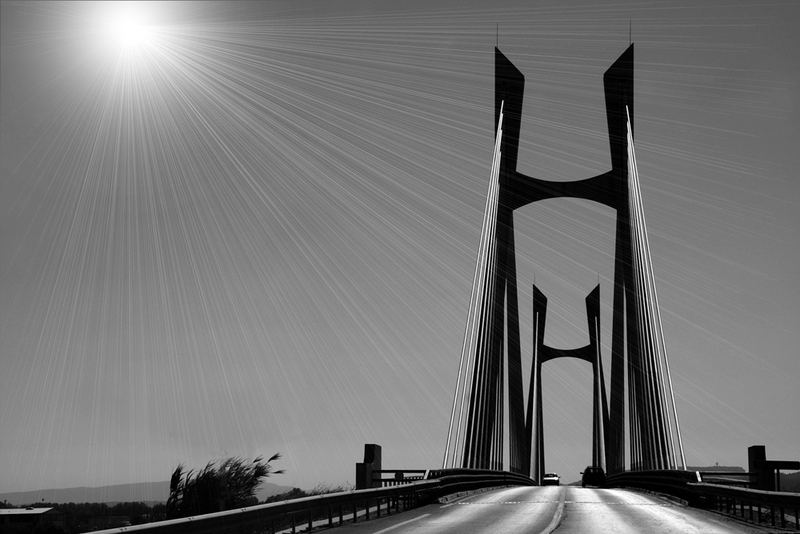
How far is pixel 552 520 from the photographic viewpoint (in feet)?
50.4

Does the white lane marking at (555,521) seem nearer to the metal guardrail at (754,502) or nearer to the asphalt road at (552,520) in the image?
the asphalt road at (552,520)

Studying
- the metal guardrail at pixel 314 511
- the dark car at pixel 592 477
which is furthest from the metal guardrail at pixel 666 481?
the dark car at pixel 592 477

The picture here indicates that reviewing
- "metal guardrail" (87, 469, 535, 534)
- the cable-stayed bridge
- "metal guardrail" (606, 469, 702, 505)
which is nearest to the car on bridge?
the cable-stayed bridge

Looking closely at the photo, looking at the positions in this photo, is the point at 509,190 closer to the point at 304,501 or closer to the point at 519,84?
the point at 519,84

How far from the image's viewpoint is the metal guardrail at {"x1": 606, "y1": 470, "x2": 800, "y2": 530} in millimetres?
14519

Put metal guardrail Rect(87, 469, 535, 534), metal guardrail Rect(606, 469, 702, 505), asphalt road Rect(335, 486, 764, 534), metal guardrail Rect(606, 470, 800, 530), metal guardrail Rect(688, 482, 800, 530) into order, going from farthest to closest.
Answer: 1. metal guardrail Rect(606, 469, 702, 505)
2. metal guardrail Rect(606, 470, 800, 530)
3. metal guardrail Rect(688, 482, 800, 530)
4. asphalt road Rect(335, 486, 764, 534)
5. metal guardrail Rect(87, 469, 535, 534)

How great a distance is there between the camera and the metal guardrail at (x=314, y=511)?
8.82m

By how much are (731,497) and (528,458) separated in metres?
44.2

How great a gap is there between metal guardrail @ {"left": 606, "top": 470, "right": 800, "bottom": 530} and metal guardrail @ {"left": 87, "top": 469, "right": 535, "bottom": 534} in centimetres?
516

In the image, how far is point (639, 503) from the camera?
2141 cm

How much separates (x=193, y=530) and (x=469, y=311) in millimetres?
22876

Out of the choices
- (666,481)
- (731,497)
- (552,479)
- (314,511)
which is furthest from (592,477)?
(314,511)

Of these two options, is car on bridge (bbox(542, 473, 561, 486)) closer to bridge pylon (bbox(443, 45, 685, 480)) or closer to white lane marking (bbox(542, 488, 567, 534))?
bridge pylon (bbox(443, 45, 685, 480))

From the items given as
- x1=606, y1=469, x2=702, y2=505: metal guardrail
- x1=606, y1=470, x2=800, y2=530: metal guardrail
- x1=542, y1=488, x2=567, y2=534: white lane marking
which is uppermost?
x1=606, y1=469, x2=702, y2=505: metal guardrail
